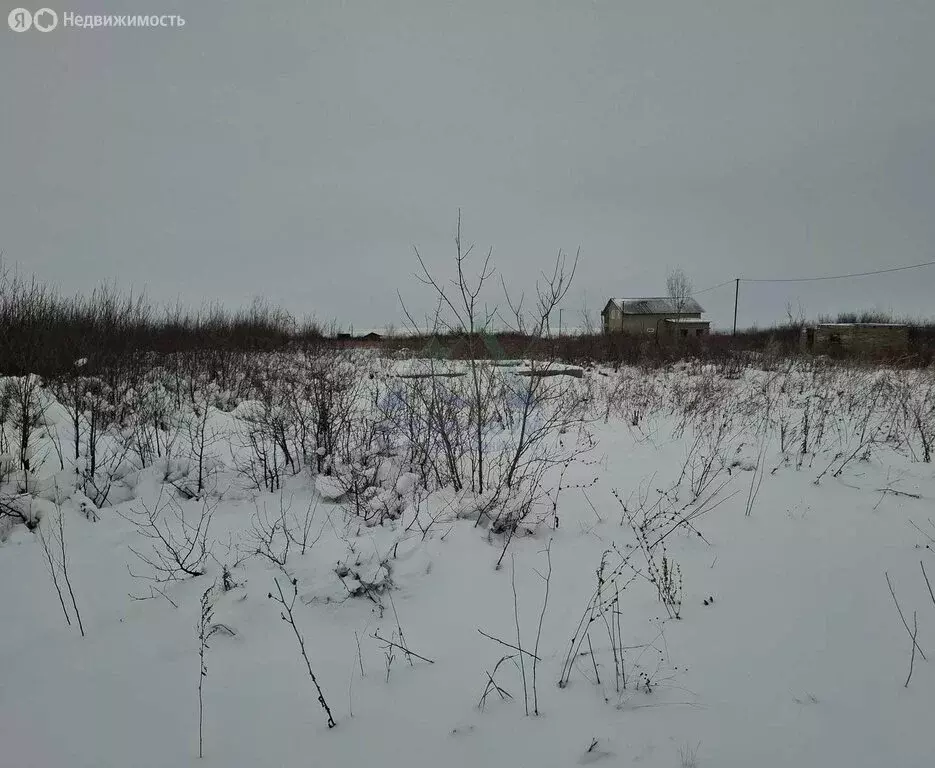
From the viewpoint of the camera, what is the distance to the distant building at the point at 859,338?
1762cm

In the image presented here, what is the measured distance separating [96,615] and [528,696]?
2.18m

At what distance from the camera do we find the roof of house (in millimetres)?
36969

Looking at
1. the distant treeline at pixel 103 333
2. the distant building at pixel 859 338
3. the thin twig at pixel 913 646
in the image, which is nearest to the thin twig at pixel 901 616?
the thin twig at pixel 913 646

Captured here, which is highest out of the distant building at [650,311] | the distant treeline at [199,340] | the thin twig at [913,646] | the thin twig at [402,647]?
the distant building at [650,311]

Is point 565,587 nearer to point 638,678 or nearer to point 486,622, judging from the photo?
point 486,622

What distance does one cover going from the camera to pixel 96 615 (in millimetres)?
2324

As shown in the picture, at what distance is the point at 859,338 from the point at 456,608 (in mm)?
22744

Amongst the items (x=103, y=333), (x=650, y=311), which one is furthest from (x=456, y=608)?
(x=650, y=311)

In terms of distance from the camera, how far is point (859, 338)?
18469 mm

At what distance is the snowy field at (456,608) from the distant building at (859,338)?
660 inches

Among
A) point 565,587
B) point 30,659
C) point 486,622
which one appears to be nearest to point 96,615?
point 30,659

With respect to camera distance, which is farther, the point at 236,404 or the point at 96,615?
the point at 236,404

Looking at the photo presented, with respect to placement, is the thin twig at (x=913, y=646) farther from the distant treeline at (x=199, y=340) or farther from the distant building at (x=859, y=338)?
the distant building at (x=859, y=338)

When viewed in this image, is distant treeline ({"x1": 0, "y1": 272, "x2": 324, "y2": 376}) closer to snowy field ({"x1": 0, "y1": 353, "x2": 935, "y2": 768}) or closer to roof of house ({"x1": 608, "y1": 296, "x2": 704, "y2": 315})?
snowy field ({"x1": 0, "y1": 353, "x2": 935, "y2": 768})
